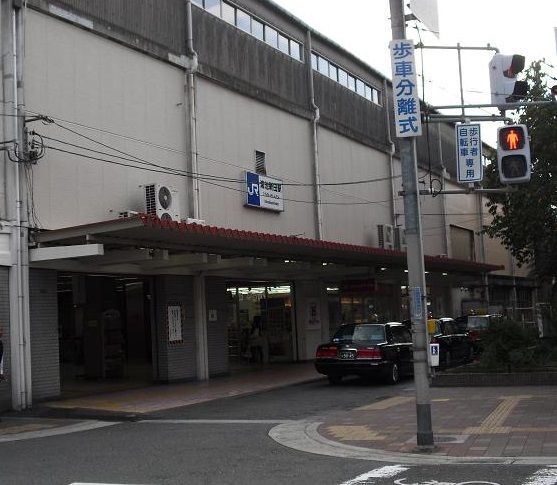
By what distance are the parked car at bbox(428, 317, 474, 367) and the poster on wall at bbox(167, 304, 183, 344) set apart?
25.0ft

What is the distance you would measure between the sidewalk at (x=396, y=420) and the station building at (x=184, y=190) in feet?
5.76

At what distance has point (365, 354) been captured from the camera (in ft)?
58.0

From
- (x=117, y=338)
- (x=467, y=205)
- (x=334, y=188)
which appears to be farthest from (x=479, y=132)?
(x=467, y=205)

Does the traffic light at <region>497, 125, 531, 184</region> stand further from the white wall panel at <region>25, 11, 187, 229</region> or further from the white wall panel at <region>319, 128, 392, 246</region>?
the white wall panel at <region>319, 128, 392, 246</region>

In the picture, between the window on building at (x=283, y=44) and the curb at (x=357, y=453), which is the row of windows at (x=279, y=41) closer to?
the window on building at (x=283, y=44)

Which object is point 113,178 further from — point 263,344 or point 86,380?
point 263,344

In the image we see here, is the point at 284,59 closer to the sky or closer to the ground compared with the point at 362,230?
closer to the sky

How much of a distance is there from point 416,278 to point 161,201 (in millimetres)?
9982

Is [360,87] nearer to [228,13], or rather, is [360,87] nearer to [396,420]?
[228,13]

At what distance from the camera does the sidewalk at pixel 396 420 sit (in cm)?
902

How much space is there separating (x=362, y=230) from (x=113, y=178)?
46.7ft

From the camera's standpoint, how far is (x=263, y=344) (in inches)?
1032

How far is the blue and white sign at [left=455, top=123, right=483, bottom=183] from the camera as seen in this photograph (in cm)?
1214

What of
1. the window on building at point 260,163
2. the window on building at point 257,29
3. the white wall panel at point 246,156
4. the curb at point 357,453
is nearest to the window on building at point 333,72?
the white wall panel at point 246,156
